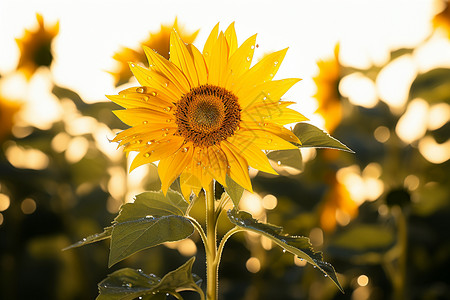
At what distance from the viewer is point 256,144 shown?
0.46 metres

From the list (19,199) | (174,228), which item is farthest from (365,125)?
(174,228)

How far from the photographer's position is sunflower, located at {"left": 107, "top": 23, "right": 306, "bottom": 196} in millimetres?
452

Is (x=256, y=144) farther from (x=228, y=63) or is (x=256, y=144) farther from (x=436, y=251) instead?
(x=436, y=251)

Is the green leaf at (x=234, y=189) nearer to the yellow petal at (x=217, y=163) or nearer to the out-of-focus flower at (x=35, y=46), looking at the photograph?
the yellow petal at (x=217, y=163)

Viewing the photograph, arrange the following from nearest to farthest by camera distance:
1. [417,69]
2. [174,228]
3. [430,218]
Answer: [174,228], [417,69], [430,218]

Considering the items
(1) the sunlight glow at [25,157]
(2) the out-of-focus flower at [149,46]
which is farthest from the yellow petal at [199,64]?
(1) the sunlight glow at [25,157]

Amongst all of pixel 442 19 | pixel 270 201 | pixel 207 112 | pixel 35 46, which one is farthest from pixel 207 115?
pixel 442 19

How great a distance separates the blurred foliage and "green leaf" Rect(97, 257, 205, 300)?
2.39ft

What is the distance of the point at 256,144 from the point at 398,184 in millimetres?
877

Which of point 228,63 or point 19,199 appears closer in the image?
point 228,63

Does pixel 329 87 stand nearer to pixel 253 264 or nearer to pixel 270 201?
pixel 270 201

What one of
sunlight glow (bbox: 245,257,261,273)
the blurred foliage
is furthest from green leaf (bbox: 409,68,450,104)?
sunlight glow (bbox: 245,257,261,273)

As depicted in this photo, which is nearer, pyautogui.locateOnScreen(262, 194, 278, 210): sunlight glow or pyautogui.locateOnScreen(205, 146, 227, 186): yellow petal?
pyautogui.locateOnScreen(205, 146, 227, 186): yellow petal

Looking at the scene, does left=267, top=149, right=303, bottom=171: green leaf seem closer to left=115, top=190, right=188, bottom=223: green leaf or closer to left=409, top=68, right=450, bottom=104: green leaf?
left=115, top=190, right=188, bottom=223: green leaf
